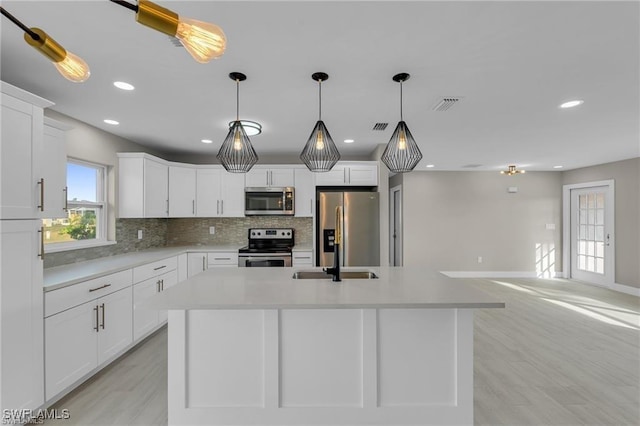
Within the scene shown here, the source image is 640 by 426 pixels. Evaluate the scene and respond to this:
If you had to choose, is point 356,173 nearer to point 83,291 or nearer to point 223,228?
point 223,228

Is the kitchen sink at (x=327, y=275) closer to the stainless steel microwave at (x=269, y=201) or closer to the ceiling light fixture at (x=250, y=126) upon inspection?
the ceiling light fixture at (x=250, y=126)

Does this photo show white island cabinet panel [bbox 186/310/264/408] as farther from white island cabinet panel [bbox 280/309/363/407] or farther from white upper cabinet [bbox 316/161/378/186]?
white upper cabinet [bbox 316/161/378/186]

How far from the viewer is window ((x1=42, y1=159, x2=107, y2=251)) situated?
292 centimetres

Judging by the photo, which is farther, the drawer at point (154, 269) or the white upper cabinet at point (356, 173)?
the white upper cabinet at point (356, 173)

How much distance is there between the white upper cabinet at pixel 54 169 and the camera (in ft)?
7.03

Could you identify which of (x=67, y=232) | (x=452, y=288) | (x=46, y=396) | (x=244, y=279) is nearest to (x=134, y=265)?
(x=67, y=232)

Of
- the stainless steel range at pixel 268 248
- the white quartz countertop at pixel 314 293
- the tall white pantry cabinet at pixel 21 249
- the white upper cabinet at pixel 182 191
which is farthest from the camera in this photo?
the white upper cabinet at pixel 182 191

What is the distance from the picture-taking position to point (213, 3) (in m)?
1.42

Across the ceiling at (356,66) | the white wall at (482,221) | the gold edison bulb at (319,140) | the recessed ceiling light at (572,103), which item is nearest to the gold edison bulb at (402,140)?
the ceiling at (356,66)

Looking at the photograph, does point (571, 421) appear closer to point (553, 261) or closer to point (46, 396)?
point (46, 396)

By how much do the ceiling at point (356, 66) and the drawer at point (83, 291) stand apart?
1.56 m

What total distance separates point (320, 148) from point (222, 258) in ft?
9.23

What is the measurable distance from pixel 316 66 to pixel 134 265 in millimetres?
2582

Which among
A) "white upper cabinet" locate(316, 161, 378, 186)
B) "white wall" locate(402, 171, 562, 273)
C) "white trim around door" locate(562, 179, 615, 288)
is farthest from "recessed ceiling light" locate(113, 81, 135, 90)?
"white trim around door" locate(562, 179, 615, 288)
